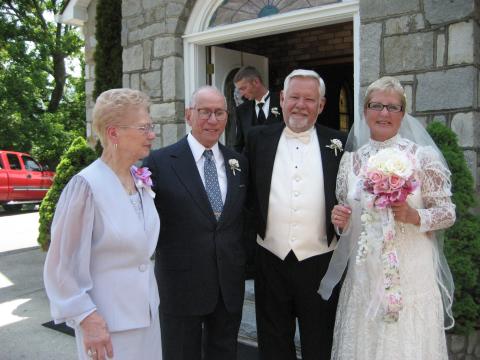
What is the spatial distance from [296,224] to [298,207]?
9cm

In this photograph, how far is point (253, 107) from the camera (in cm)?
480

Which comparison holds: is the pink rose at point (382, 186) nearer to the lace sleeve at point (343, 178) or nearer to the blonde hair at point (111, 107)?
the lace sleeve at point (343, 178)

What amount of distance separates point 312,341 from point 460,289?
1.14 m

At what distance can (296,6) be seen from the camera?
174 inches

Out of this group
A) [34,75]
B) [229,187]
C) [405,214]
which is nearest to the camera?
[405,214]

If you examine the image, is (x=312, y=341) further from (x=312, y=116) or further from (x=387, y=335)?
(x=312, y=116)

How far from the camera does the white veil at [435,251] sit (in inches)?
93.5

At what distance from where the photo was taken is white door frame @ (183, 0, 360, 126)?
4.04 m

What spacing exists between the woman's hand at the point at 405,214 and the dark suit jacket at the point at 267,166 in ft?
1.52

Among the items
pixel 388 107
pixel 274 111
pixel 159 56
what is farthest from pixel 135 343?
pixel 159 56

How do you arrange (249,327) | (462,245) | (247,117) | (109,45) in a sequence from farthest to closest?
1. (109,45)
2. (247,117)
3. (249,327)
4. (462,245)

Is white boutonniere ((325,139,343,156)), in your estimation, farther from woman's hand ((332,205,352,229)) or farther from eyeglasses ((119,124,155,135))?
eyeglasses ((119,124,155,135))

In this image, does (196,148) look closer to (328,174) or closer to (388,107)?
(328,174)

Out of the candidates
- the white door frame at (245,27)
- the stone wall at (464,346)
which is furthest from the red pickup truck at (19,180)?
the stone wall at (464,346)
